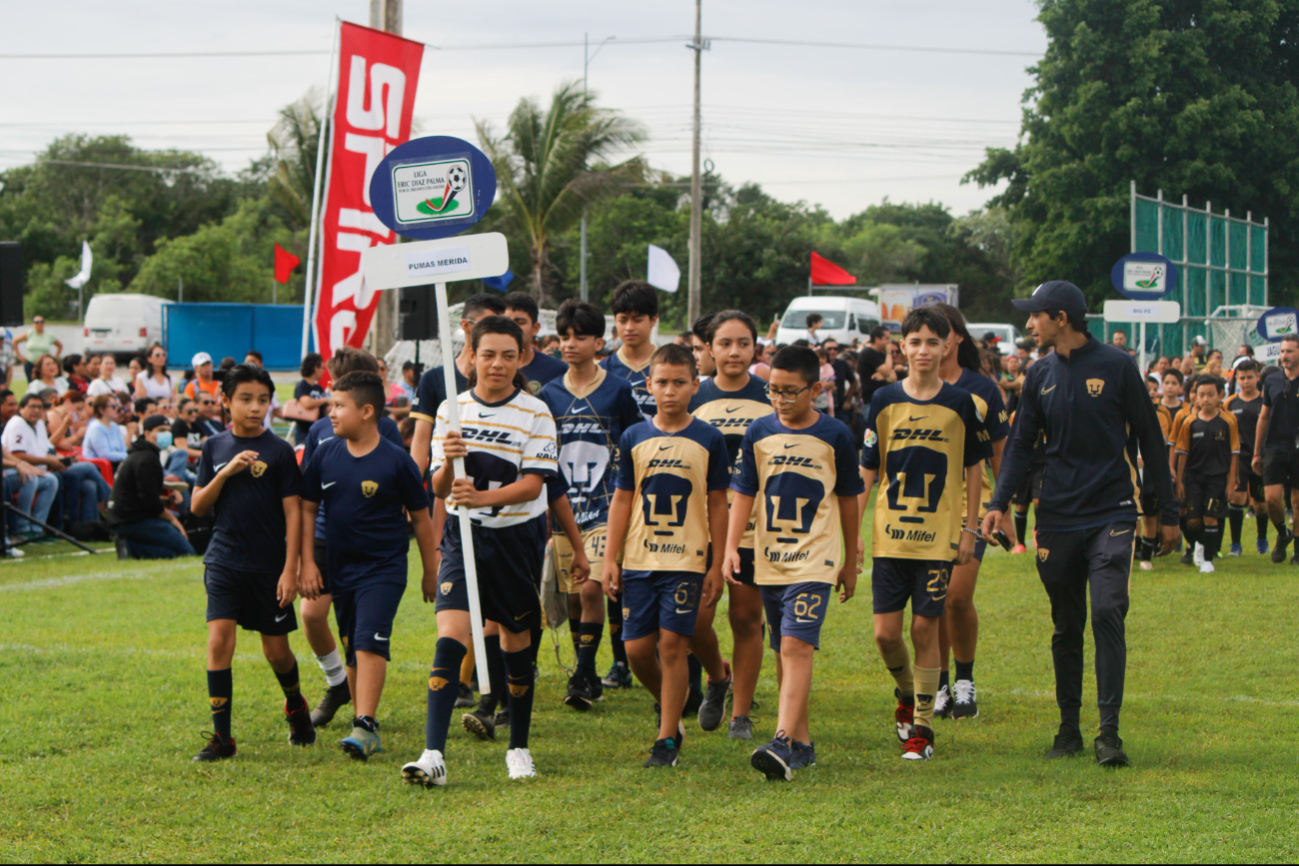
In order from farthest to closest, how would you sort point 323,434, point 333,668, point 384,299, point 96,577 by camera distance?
point 384,299
point 96,577
point 323,434
point 333,668

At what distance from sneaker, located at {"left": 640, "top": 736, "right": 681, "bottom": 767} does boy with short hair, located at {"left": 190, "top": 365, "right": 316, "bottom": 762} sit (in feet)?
6.09

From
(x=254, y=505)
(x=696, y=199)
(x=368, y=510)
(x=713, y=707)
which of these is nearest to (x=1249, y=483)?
(x=713, y=707)

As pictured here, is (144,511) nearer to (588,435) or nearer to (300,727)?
(300,727)

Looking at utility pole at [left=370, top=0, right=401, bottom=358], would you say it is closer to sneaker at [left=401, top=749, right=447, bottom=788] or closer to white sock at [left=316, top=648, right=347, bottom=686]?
white sock at [left=316, top=648, right=347, bottom=686]

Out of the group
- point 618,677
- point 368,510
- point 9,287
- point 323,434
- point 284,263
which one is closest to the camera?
point 368,510

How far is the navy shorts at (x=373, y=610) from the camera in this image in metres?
5.70

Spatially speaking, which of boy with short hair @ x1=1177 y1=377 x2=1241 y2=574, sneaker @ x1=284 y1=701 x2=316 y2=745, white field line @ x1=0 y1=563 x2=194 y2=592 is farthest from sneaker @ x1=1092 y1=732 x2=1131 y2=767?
white field line @ x1=0 y1=563 x2=194 y2=592

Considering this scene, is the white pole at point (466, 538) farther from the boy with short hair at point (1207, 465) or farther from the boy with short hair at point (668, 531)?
the boy with short hair at point (1207, 465)

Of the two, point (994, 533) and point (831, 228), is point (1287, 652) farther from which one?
point (831, 228)

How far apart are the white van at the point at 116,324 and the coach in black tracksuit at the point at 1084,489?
39.4 meters

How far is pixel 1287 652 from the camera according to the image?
8.48 meters

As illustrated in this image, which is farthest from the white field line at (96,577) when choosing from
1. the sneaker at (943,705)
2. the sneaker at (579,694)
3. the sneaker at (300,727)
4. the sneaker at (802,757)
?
the sneaker at (802,757)

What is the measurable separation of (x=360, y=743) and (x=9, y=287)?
815 centimetres

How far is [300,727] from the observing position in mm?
6109
